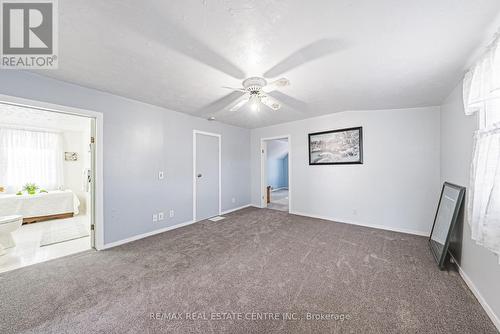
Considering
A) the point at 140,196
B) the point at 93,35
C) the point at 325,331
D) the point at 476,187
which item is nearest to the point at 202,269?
the point at 325,331

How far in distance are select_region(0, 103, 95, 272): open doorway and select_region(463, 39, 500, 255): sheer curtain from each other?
171 inches

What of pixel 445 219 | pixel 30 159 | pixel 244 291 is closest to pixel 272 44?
pixel 244 291

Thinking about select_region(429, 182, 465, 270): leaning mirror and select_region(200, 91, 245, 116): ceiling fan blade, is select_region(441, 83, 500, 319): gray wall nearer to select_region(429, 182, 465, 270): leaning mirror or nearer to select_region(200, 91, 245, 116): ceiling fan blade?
select_region(429, 182, 465, 270): leaning mirror

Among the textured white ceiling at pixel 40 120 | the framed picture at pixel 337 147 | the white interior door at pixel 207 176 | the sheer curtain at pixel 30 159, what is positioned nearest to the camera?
the textured white ceiling at pixel 40 120

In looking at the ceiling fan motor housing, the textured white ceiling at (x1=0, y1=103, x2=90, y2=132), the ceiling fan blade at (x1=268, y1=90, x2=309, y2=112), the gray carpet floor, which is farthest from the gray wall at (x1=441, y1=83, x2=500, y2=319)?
the textured white ceiling at (x1=0, y1=103, x2=90, y2=132)

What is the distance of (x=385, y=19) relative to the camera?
1278mm

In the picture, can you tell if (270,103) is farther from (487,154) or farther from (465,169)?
(465,169)

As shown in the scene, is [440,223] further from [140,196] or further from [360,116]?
[140,196]

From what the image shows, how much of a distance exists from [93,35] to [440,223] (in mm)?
4547

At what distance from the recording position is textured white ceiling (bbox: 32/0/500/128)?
1199 mm

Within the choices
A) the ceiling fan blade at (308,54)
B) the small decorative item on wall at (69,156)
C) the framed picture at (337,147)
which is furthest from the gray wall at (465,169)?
the small decorative item on wall at (69,156)

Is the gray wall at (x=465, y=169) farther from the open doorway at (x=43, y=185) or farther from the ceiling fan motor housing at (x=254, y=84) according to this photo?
the open doorway at (x=43, y=185)

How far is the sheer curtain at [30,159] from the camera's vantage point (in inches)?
168

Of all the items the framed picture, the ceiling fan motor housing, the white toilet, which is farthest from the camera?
the framed picture
